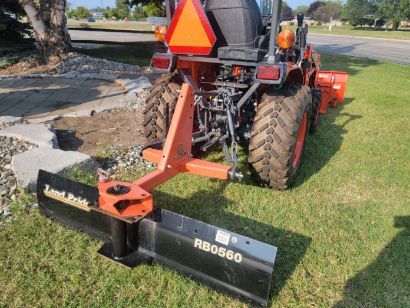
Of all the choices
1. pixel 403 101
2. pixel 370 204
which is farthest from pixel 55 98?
pixel 403 101

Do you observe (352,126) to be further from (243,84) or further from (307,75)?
(243,84)

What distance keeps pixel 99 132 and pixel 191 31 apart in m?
2.56

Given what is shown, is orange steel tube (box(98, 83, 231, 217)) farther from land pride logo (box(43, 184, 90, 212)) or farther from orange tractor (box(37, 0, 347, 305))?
land pride logo (box(43, 184, 90, 212))

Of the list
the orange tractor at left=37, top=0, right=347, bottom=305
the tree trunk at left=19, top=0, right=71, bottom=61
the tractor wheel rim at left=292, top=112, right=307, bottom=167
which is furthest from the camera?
the tree trunk at left=19, top=0, right=71, bottom=61

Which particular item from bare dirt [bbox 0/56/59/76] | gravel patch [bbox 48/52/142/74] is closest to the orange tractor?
gravel patch [bbox 48/52/142/74]

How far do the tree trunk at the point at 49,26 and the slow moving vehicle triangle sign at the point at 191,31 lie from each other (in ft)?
27.7

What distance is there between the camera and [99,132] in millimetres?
5125

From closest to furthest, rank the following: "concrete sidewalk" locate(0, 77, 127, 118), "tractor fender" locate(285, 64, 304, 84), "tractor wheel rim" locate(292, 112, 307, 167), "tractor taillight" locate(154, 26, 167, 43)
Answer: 1. "tractor taillight" locate(154, 26, 167, 43)
2. "tractor fender" locate(285, 64, 304, 84)
3. "tractor wheel rim" locate(292, 112, 307, 167)
4. "concrete sidewalk" locate(0, 77, 127, 118)

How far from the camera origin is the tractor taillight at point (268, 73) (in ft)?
9.73

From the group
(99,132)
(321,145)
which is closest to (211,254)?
(321,145)

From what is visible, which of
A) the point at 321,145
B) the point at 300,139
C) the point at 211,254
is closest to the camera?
the point at 211,254

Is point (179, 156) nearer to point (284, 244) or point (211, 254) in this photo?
point (211, 254)

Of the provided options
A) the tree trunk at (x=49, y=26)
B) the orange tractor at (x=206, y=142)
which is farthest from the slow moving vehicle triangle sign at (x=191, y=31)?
the tree trunk at (x=49, y=26)

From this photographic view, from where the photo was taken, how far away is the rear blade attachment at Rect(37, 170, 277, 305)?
2143 millimetres
